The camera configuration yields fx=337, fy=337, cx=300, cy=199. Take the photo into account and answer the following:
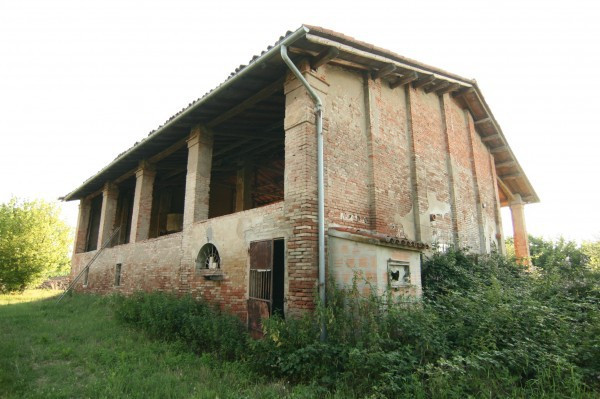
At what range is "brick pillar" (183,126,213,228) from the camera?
9.38 m

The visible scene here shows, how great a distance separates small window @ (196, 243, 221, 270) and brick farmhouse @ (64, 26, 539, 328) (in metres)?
0.04

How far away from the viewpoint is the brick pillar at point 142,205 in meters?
12.1

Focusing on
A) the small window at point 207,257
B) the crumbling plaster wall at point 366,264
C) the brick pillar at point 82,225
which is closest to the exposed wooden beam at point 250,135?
the small window at point 207,257

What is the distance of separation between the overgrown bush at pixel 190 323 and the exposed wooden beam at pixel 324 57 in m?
5.48

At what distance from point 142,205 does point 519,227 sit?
16965 millimetres

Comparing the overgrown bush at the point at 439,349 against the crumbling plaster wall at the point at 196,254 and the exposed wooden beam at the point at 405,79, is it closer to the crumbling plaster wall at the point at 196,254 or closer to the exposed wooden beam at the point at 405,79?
the crumbling plaster wall at the point at 196,254

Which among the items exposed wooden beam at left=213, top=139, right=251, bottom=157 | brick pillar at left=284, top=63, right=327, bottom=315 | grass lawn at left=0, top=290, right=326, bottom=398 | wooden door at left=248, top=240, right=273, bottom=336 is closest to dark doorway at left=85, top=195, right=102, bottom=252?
exposed wooden beam at left=213, top=139, right=251, bottom=157

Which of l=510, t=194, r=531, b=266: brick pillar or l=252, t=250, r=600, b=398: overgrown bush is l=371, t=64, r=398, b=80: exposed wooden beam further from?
l=510, t=194, r=531, b=266: brick pillar

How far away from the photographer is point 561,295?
685cm

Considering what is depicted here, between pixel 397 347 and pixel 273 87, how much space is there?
594 cm

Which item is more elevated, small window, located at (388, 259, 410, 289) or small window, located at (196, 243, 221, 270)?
small window, located at (196, 243, 221, 270)

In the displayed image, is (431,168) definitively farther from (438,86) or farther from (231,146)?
(231,146)

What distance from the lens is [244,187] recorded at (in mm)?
12570

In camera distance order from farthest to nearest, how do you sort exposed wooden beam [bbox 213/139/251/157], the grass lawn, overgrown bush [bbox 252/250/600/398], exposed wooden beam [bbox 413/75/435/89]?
exposed wooden beam [bbox 213/139/251/157], exposed wooden beam [bbox 413/75/435/89], the grass lawn, overgrown bush [bbox 252/250/600/398]
